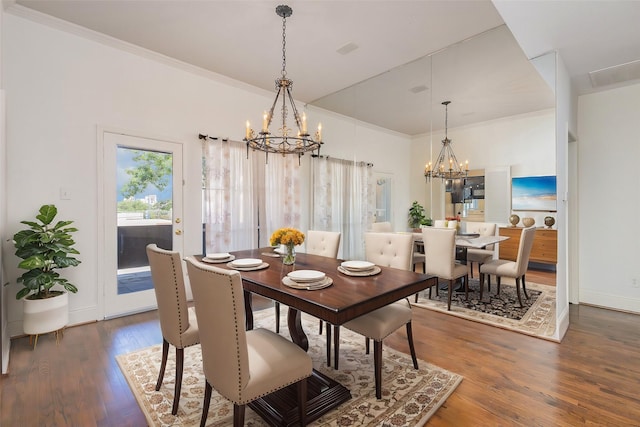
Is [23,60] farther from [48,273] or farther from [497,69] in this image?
[497,69]

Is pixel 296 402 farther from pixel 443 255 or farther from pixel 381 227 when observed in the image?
pixel 381 227

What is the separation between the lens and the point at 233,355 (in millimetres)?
1310

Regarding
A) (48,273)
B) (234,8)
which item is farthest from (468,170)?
(48,273)

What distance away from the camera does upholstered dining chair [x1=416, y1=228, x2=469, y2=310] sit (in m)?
3.43

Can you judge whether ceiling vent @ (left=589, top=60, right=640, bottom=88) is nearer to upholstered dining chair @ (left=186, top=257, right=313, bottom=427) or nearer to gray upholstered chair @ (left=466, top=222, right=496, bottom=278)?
gray upholstered chair @ (left=466, top=222, right=496, bottom=278)

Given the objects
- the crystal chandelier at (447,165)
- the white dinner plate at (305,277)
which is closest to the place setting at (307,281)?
the white dinner plate at (305,277)

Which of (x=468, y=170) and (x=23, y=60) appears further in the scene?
(x=468, y=170)

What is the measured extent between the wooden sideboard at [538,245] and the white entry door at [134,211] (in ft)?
13.0

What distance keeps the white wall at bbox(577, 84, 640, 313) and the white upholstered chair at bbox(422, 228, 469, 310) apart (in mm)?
1666

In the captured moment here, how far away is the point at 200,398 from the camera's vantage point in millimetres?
1908

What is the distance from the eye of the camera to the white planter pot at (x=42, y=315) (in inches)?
99.8

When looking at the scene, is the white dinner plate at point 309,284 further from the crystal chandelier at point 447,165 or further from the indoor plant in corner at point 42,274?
the crystal chandelier at point 447,165

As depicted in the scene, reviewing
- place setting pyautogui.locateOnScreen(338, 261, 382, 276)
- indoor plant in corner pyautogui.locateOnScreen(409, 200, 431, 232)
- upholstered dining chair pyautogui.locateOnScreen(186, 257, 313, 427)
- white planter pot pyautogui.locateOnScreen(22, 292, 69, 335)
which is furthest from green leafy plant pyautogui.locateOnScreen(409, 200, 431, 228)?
white planter pot pyautogui.locateOnScreen(22, 292, 69, 335)

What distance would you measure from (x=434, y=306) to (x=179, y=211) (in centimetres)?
344
